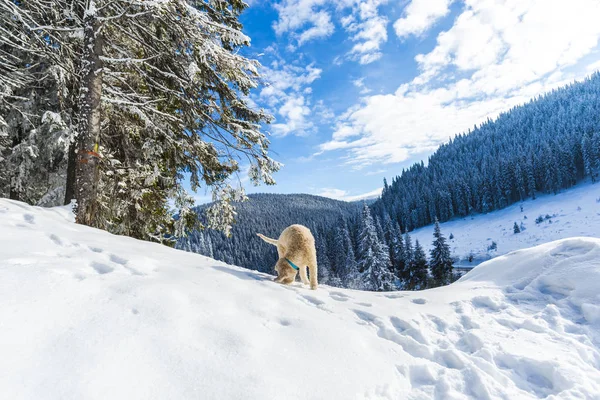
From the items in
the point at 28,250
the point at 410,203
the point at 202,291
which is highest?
the point at 410,203

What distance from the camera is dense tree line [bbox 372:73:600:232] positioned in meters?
93.3

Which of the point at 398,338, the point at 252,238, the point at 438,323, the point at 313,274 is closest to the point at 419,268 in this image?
the point at 313,274

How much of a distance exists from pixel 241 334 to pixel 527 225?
341ft

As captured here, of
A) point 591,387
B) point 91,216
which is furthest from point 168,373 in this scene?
point 91,216

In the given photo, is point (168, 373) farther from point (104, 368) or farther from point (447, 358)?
point (447, 358)

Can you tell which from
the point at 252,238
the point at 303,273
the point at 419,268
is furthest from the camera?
the point at 252,238

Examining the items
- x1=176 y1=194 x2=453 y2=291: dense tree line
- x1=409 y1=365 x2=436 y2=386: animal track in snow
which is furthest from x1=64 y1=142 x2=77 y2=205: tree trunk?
x1=409 y1=365 x2=436 y2=386: animal track in snow

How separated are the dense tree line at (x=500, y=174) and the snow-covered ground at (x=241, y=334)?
354ft

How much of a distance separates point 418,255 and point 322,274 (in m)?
16.5

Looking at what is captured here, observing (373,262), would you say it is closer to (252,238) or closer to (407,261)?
(407,261)

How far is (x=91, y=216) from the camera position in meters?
5.18

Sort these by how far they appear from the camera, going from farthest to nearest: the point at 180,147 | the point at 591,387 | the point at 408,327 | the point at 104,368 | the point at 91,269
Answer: the point at 180,147, the point at 408,327, the point at 91,269, the point at 591,387, the point at 104,368

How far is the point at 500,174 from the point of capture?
3930 inches

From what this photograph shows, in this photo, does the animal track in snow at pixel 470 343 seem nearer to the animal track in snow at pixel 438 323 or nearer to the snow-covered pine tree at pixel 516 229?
the animal track in snow at pixel 438 323
